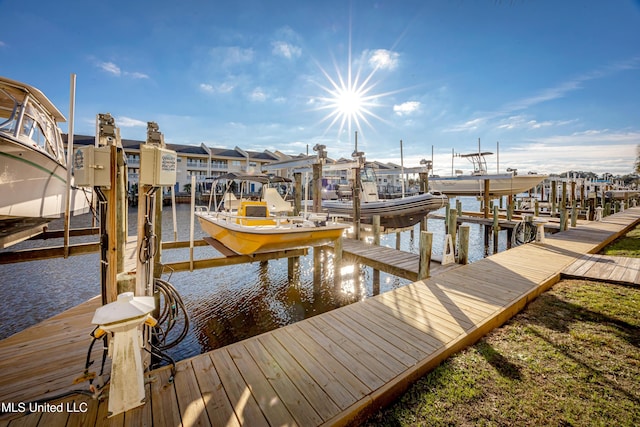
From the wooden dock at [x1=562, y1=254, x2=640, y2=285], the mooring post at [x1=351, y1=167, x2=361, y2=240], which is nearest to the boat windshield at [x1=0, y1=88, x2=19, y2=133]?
the mooring post at [x1=351, y1=167, x2=361, y2=240]

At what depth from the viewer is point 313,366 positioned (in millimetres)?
2938

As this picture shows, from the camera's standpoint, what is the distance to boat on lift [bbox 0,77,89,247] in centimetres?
436

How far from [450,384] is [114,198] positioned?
4.07 m

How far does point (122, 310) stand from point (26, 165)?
185 inches

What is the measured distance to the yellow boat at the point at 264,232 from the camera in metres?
5.91

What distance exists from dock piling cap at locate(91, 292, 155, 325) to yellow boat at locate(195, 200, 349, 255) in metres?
3.45

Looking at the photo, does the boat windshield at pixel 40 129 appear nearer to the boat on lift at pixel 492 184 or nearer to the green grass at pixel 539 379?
the green grass at pixel 539 379

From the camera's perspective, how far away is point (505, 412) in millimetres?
2510

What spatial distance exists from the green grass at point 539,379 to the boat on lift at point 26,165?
5.92m

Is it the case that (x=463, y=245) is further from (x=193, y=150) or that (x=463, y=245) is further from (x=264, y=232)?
(x=193, y=150)

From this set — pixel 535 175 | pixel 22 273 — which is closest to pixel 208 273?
pixel 22 273

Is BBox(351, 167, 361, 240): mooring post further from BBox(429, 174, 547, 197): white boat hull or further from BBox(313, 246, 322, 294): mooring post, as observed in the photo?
BBox(429, 174, 547, 197): white boat hull

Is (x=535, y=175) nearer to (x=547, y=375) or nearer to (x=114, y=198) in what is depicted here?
(x=547, y=375)

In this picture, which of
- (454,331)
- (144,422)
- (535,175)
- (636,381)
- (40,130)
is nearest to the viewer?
(144,422)
